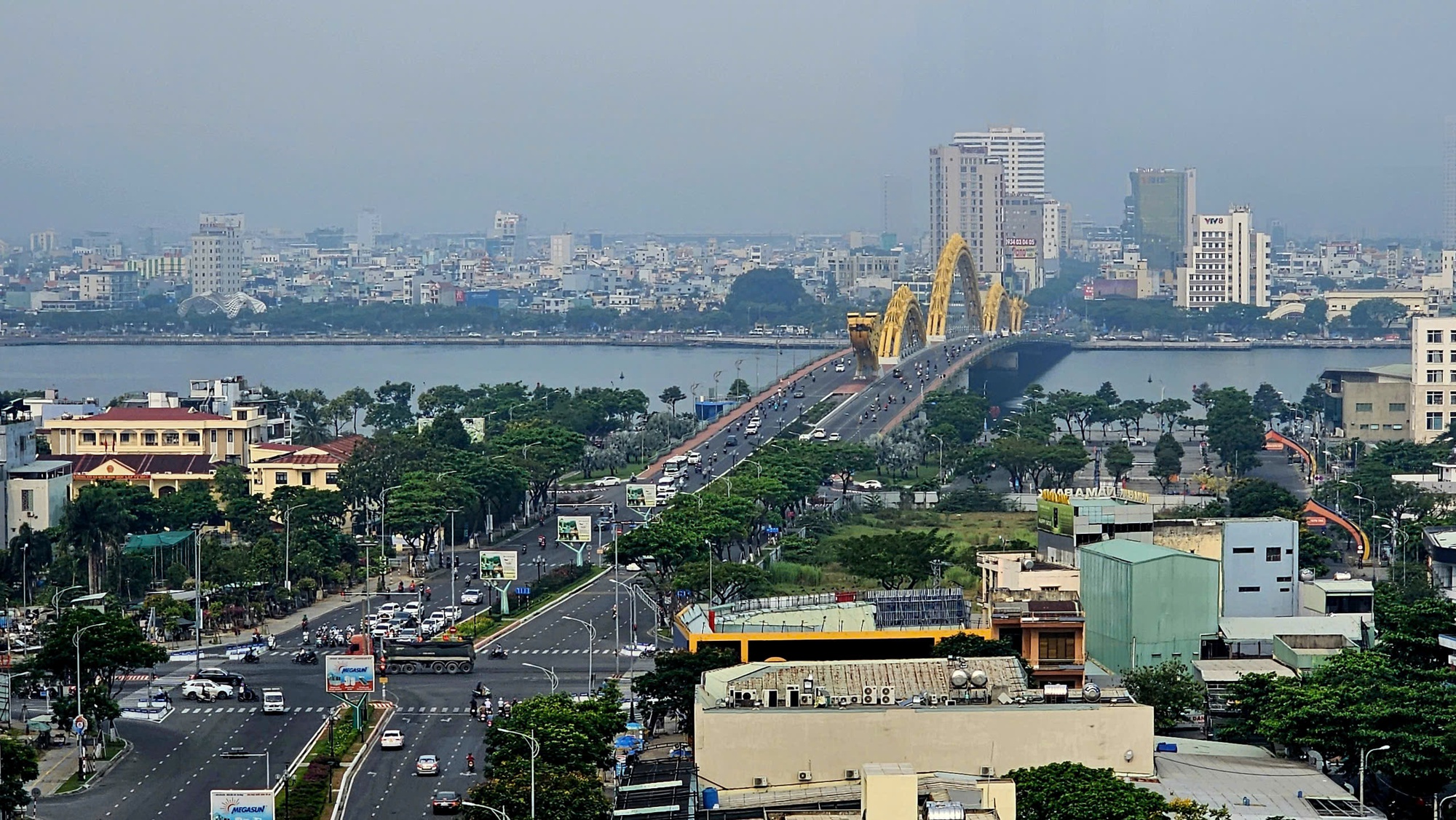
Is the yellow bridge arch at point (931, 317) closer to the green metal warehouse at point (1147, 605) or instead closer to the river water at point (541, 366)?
the river water at point (541, 366)

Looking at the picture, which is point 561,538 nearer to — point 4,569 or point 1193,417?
point 4,569

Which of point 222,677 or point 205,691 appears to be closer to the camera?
point 205,691

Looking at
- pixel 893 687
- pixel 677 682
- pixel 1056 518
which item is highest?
pixel 1056 518

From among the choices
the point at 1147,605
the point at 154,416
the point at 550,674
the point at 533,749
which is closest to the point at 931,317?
the point at 154,416

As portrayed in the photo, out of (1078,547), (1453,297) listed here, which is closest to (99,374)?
(1453,297)

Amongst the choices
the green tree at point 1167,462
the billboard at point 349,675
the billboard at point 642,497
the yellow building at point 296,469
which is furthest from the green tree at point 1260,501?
the billboard at point 349,675

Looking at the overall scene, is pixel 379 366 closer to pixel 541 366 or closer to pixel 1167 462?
pixel 541 366
